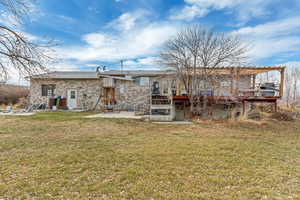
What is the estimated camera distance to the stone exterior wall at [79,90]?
13.2 m

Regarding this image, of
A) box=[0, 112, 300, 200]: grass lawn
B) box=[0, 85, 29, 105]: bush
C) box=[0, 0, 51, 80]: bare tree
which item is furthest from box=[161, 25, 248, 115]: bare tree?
box=[0, 85, 29, 105]: bush

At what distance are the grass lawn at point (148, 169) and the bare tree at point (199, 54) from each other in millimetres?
5348

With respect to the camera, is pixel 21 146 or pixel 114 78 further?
pixel 114 78

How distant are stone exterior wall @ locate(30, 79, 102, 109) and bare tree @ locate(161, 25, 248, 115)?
24.7 ft

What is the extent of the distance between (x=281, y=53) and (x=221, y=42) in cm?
873

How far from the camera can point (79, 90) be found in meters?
13.3

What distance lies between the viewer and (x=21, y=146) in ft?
12.9

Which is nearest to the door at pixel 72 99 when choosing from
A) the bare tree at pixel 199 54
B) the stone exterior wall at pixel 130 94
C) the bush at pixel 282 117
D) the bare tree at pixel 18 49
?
the stone exterior wall at pixel 130 94

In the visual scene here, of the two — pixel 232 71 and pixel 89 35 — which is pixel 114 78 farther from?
pixel 232 71

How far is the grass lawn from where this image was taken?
2.07 metres

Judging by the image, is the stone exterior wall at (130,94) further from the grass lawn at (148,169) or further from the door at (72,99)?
the grass lawn at (148,169)

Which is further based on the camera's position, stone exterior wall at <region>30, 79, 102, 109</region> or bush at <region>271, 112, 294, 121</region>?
stone exterior wall at <region>30, 79, 102, 109</region>

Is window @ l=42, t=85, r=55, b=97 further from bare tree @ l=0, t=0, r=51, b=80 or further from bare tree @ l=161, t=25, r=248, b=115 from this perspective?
bare tree @ l=161, t=25, r=248, b=115

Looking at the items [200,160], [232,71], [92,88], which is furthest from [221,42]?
[92,88]
